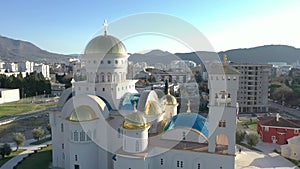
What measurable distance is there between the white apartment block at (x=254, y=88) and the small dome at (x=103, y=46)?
2934 cm

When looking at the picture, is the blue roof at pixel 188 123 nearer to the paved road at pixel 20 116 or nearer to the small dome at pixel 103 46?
the small dome at pixel 103 46

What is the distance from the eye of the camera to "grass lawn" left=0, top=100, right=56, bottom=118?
40550 millimetres

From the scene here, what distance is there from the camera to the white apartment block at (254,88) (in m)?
42.8


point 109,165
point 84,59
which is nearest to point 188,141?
point 109,165

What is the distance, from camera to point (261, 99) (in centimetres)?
4300

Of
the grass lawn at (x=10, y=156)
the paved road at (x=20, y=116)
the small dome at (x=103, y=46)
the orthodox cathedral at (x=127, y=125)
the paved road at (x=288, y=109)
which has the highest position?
the small dome at (x=103, y=46)

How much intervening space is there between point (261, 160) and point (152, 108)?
10.8 m

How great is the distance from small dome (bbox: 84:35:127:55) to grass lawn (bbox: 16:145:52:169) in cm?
949

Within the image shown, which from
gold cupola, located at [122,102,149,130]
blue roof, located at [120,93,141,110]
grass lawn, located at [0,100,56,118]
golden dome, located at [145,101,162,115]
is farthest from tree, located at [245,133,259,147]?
grass lawn, located at [0,100,56,118]

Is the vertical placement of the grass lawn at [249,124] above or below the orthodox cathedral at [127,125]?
below

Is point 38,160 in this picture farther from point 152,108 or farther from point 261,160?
point 261,160

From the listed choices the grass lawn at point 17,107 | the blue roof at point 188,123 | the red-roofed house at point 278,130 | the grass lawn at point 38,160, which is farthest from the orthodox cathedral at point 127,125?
the grass lawn at point 17,107

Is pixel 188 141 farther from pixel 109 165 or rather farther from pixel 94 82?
pixel 94 82

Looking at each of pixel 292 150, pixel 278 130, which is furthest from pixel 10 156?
pixel 278 130
